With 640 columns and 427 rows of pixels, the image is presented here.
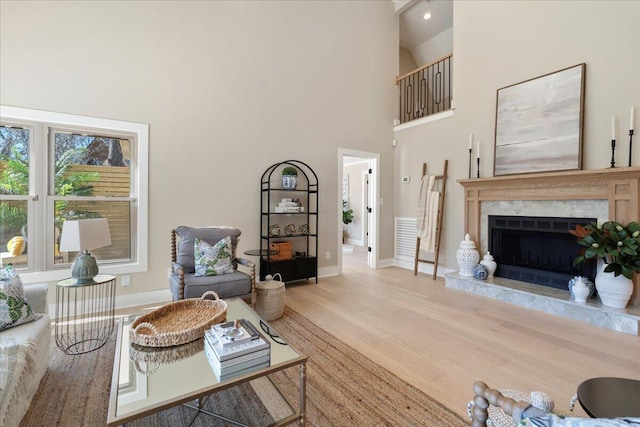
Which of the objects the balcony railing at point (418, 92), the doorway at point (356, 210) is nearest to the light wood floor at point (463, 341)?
the doorway at point (356, 210)

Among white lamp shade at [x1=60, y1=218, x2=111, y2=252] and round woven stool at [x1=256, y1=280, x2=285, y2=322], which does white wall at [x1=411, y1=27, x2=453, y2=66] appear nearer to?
round woven stool at [x1=256, y1=280, x2=285, y2=322]

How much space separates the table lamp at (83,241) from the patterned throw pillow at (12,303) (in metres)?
0.41

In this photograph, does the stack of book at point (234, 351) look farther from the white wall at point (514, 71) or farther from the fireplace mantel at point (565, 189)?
the white wall at point (514, 71)

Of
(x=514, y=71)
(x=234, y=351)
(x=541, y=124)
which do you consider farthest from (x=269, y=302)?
(x=514, y=71)

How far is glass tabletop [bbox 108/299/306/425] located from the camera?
115cm


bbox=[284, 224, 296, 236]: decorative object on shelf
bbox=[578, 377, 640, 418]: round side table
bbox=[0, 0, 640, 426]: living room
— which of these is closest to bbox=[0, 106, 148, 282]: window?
bbox=[0, 0, 640, 426]: living room

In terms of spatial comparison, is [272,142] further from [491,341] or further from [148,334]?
[491,341]

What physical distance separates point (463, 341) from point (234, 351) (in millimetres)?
2089

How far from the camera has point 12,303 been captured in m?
1.79

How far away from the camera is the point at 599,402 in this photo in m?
1.10

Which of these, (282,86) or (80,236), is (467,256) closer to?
(282,86)

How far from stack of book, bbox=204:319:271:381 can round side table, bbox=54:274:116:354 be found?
1.54 m

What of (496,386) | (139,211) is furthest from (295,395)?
(139,211)

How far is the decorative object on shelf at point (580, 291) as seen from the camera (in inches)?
121
